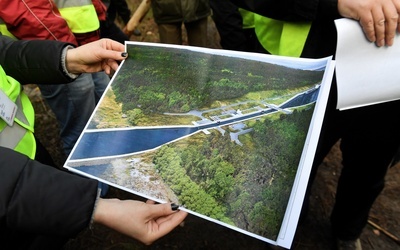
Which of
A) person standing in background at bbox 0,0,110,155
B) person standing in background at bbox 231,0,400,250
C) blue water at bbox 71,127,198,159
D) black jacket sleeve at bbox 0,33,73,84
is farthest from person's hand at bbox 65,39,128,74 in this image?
person standing in background at bbox 231,0,400,250

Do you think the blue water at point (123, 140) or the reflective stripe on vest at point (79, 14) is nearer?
the blue water at point (123, 140)

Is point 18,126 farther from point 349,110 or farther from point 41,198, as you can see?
point 349,110

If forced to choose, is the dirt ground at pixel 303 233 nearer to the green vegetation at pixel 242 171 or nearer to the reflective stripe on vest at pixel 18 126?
the reflective stripe on vest at pixel 18 126

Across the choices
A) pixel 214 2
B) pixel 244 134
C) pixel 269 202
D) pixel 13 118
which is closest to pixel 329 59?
pixel 244 134

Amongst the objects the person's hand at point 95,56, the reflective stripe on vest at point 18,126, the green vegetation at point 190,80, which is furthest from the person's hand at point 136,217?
the person's hand at point 95,56

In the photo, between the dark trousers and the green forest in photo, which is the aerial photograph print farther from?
the dark trousers

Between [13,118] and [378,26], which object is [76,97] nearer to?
[13,118]
